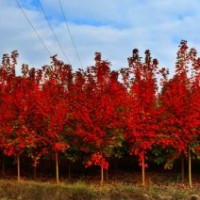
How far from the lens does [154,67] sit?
23828 mm

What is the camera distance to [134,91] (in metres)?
23.2

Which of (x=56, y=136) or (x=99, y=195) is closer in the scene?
(x=99, y=195)

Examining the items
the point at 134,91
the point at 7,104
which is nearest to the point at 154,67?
the point at 134,91

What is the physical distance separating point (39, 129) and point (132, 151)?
4.85m

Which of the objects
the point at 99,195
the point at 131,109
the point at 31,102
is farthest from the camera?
the point at 31,102

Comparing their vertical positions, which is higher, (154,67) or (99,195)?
(154,67)

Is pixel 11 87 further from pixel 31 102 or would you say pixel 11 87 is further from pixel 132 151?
pixel 132 151

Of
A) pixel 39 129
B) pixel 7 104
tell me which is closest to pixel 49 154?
pixel 39 129

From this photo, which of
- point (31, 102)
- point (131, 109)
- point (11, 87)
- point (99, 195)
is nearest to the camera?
point (99, 195)

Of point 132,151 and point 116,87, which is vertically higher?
point 116,87

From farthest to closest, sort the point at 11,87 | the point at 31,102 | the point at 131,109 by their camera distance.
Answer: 1. the point at 11,87
2. the point at 31,102
3. the point at 131,109

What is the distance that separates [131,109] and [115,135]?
1.54 m

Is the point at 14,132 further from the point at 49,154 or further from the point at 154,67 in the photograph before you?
the point at 154,67

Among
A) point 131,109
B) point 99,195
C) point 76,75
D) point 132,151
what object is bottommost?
point 99,195
